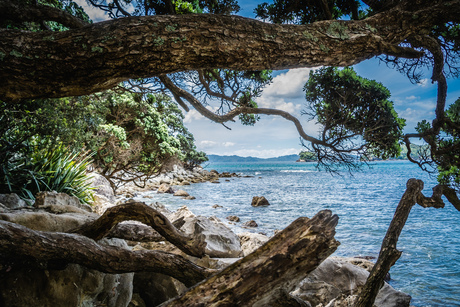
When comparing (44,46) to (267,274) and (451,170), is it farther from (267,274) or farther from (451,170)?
→ (451,170)

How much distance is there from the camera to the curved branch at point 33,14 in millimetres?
2772

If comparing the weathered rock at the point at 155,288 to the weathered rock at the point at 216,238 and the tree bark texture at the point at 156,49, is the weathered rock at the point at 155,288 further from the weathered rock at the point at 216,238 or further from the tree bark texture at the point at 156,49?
the tree bark texture at the point at 156,49

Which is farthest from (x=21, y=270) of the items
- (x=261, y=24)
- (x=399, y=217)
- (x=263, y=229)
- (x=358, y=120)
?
(x=263, y=229)

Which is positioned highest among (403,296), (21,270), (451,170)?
(451,170)

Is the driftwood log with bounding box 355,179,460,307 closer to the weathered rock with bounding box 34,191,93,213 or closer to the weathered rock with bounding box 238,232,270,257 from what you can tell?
the weathered rock with bounding box 34,191,93,213

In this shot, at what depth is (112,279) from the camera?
290 centimetres

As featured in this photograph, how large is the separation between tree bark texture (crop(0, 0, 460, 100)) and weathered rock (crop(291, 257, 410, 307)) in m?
3.87

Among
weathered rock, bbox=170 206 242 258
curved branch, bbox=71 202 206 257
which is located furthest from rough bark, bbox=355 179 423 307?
weathered rock, bbox=170 206 242 258

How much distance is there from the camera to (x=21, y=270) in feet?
7.74

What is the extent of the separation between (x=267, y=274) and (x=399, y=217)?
7.42ft

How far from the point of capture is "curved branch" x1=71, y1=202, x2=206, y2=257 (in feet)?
8.37

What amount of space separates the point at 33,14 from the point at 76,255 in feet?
8.82

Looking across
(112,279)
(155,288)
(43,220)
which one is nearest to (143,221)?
(112,279)

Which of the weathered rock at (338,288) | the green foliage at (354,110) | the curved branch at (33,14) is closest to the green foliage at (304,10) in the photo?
the green foliage at (354,110)
